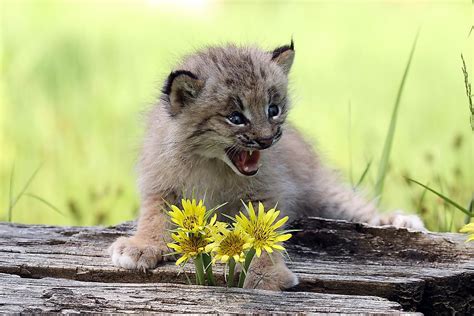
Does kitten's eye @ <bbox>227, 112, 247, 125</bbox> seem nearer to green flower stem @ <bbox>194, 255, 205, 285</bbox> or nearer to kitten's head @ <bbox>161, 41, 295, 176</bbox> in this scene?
kitten's head @ <bbox>161, 41, 295, 176</bbox>

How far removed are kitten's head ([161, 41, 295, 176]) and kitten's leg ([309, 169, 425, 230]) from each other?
1.05 m

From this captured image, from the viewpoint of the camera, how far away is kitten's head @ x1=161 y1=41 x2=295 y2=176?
4.22 meters

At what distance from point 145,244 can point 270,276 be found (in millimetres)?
726

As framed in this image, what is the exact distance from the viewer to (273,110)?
172 inches

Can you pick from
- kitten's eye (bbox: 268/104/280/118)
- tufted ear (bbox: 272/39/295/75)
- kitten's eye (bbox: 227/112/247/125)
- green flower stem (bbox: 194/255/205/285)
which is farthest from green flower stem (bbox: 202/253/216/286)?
tufted ear (bbox: 272/39/295/75)

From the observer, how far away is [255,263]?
4.20m

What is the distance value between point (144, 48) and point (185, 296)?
19.9ft

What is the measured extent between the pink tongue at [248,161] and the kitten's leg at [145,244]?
17.7 inches

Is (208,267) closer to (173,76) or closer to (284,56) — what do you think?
(173,76)

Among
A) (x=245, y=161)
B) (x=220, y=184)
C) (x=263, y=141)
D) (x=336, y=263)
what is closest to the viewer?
(x=263, y=141)

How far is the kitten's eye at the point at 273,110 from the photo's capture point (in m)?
4.35

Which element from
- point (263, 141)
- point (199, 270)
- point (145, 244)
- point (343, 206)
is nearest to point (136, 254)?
point (145, 244)

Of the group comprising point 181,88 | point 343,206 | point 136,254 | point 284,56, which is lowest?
point 136,254

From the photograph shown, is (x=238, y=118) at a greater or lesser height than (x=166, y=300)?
greater
